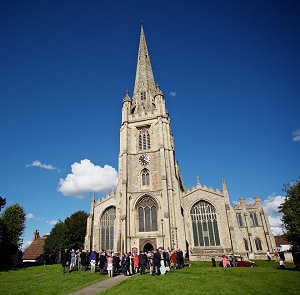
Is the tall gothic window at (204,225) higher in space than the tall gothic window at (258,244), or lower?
higher

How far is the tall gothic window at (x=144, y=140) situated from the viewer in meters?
37.6

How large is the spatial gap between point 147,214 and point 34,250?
27.3m

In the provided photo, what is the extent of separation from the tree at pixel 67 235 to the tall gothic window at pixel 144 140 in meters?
18.6

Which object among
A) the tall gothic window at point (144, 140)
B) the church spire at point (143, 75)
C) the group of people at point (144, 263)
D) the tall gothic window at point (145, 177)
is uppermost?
the church spire at point (143, 75)

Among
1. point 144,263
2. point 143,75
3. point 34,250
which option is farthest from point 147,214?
point 143,75

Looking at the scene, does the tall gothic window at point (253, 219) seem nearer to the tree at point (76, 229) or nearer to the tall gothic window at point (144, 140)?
the tall gothic window at point (144, 140)

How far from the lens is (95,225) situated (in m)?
34.7

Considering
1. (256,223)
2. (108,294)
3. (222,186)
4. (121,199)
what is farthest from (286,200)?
(108,294)

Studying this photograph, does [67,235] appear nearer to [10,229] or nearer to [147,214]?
[10,229]

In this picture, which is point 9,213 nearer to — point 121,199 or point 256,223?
point 121,199

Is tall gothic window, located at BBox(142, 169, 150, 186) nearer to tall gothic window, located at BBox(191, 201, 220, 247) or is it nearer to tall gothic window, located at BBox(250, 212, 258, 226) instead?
tall gothic window, located at BBox(191, 201, 220, 247)

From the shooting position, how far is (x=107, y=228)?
113 feet

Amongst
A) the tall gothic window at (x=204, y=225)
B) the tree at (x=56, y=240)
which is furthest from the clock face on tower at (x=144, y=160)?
the tree at (x=56, y=240)

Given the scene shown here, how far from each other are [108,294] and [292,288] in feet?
26.4
